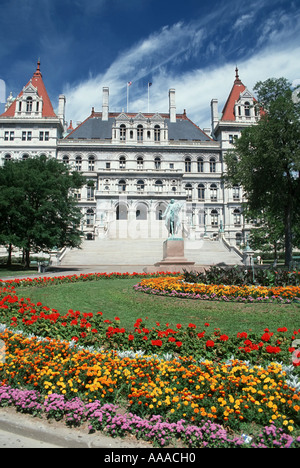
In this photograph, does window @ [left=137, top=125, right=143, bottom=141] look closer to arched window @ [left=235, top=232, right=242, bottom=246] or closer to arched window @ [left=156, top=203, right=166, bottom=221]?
arched window @ [left=156, top=203, right=166, bottom=221]

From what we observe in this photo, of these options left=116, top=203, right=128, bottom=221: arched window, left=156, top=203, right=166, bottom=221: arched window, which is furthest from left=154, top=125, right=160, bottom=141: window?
left=116, top=203, right=128, bottom=221: arched window

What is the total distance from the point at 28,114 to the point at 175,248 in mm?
45542

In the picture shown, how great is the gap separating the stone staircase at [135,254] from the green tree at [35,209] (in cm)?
285

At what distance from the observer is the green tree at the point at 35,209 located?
24297mm

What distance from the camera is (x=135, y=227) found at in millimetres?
46812

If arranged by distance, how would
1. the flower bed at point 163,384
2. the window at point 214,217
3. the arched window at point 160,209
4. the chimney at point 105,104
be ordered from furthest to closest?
the chimney at point 105,104
the window at point 214,217
the arched window at point 160,209
the flower bed at point 163,384

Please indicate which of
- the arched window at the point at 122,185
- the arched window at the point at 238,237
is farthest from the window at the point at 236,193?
the arched window at the point at 122,185

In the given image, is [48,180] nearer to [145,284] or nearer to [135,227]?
[145,284]

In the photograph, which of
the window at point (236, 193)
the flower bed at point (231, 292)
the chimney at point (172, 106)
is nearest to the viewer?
the flower bed at point (231, 292)

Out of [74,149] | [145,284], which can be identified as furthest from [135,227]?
[145,284]

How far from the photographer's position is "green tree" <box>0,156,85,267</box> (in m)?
24.3

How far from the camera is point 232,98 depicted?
203 feet

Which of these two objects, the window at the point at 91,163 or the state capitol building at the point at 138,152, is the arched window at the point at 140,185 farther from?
the window at the point at 91,163

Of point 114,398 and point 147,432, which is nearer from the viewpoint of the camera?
point 147,432
